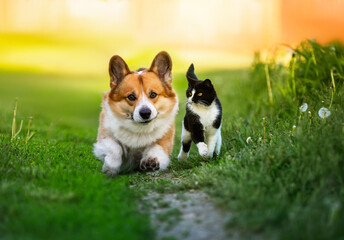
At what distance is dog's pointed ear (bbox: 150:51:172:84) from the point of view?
4695 millimetres

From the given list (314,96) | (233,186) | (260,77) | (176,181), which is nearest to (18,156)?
(176,181)

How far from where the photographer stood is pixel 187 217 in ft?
9.36

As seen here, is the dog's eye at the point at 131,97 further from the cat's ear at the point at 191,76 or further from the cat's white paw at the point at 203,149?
the cat's white paw at the point at 203,149

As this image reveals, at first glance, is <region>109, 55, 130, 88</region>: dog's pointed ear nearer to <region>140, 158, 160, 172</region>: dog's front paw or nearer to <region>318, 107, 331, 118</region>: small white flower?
<region>140, 158, 160, 172</region>: dog's front paw

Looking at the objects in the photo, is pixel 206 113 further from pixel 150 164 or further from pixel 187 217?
pixel 187 217

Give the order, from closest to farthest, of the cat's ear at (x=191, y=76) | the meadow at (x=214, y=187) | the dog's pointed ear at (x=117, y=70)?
the meadow at (x=214, y=187) → the cat's ear at (x=191, y=76) → the dog's pointed ear at (x=117, y=70)

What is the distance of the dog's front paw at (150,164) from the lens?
4.37m

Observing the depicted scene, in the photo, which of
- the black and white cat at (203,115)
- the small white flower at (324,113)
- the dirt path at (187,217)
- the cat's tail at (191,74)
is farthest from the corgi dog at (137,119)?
the small white flower at (324,113)

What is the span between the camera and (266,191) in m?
3.02

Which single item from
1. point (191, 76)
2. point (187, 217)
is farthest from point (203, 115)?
point (187, 217)

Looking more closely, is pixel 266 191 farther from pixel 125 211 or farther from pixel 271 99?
pixel 271 99

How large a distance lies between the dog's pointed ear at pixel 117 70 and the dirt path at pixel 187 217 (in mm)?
1693

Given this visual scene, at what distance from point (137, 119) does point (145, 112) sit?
5.4 inches

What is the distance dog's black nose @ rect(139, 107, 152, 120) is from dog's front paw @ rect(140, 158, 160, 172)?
0.52 meters
